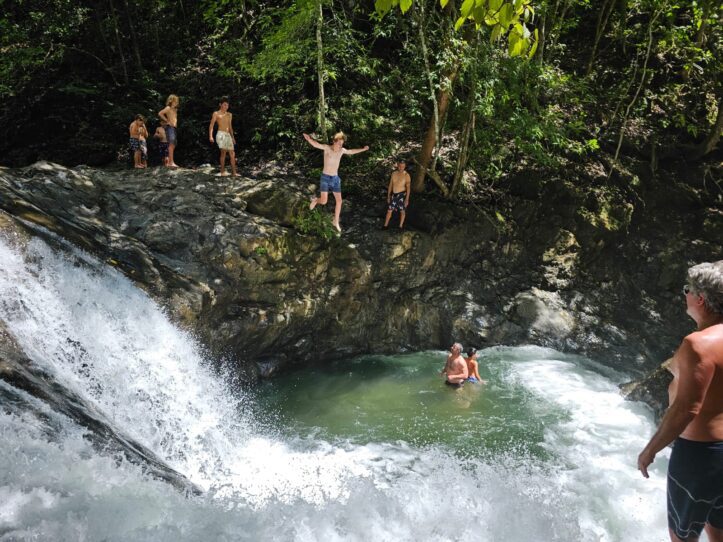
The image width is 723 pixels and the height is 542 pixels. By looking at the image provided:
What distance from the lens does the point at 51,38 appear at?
1230cm

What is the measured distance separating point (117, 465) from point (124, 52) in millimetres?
12504

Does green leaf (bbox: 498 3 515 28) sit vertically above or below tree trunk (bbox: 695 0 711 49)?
below

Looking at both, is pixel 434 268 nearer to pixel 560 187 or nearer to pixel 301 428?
pixel 560 187

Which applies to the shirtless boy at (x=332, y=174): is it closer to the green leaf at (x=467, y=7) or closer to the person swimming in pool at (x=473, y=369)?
the person swimming in pool at (x=473, y=369)

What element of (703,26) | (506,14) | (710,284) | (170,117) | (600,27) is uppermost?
(703,26)

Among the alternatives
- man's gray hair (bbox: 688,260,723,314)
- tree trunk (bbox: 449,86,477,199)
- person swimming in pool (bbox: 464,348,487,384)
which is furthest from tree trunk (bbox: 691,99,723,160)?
man's gray hair (bbox: 688,260,723,314)

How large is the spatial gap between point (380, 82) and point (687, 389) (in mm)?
8331

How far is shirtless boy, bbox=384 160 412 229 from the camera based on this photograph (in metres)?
9.33

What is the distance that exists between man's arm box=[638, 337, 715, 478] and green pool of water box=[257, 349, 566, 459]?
12.9 feet

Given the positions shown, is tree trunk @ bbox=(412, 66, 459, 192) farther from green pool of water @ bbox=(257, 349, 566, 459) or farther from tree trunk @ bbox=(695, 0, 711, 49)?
tree trunk @ bbox=(695, 0, 711, 49)

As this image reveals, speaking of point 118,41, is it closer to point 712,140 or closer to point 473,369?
point 473,369

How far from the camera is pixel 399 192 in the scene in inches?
368

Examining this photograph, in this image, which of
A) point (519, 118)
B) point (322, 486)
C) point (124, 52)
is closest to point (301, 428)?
point (322, 486)

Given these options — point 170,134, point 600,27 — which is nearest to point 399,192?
point 170,134
